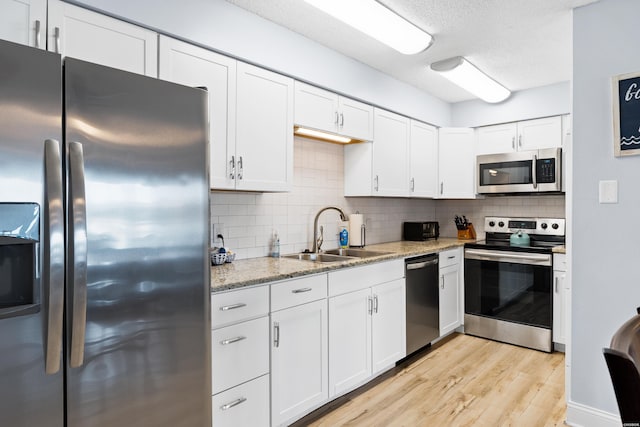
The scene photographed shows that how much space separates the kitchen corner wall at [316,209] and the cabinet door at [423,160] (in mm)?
344

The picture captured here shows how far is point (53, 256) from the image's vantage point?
1.19 metres

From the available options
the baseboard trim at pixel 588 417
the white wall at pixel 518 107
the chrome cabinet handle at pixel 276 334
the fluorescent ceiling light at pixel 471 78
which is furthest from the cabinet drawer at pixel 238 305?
the white wall at pixel 518 107

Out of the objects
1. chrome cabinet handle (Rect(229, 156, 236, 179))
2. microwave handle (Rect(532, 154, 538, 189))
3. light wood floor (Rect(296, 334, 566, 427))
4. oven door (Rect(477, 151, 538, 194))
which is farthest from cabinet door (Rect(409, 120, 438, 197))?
chrome cabinet handle (Rect(229, 156, 236, 179))

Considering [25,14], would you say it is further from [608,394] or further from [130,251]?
[608,394]

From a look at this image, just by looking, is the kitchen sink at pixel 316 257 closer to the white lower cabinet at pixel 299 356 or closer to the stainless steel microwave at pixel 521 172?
the white lower cabinet at pixel 299 356

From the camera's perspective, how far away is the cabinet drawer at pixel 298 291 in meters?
2.16

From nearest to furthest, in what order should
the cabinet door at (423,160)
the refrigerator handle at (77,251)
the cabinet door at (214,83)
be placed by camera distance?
the refrigerator handle at (77,251) < the cabinet door at (214,83) < the cabinet door at (423,160)

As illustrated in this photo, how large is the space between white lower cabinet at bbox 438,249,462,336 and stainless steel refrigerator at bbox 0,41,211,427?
2621 mm

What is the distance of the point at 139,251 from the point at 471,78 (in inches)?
122

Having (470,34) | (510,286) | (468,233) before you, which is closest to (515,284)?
(510,286)

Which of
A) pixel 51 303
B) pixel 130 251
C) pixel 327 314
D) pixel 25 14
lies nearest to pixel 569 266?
pixel 327 314

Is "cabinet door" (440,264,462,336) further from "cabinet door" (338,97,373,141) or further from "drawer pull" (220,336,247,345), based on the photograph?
"drawer pull" (220,336,247,345)

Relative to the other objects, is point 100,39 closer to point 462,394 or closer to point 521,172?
point 462,394

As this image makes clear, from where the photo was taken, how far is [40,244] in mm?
1178
